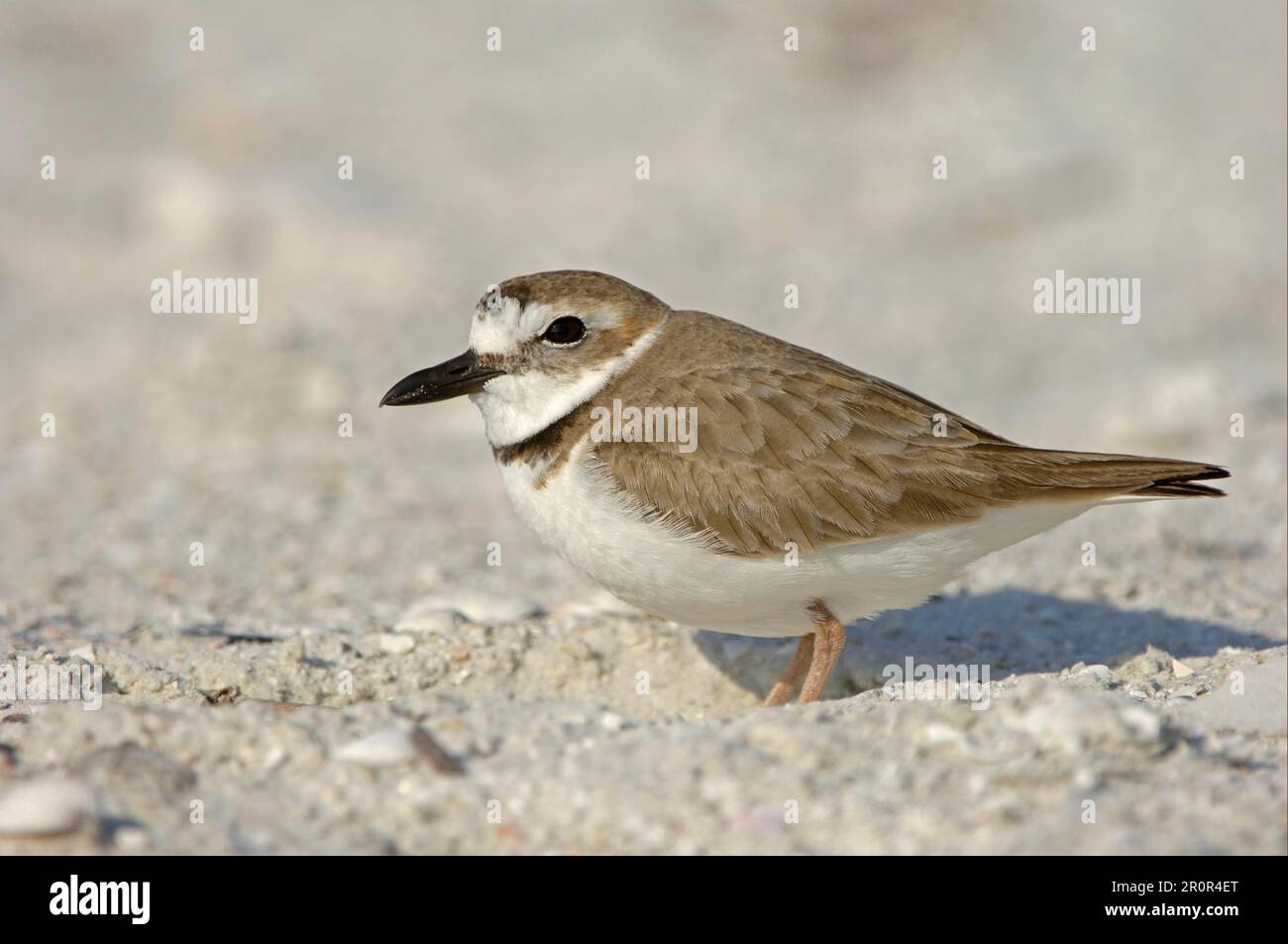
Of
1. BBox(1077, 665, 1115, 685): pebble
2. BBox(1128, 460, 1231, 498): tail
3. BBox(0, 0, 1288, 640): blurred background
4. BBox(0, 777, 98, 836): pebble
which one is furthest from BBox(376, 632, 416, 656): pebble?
BBox(1128, 460, 1231, 498): tail

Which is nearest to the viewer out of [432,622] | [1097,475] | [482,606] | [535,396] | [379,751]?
[379,751]

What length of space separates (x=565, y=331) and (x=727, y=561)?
110 cm

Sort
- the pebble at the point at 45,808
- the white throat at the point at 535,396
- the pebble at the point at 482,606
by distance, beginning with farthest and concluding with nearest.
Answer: the pebble at the point at 482,606
the white throat at the point at 535,396
the pebble at the point at 45,808

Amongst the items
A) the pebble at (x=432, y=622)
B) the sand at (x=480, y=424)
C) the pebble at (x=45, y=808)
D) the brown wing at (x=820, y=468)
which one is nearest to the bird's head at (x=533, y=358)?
the brown wing at (x=820, y=468)

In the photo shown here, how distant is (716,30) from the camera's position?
14820 mm

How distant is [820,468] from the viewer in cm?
486

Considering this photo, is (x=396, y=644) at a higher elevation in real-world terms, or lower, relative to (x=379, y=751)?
higher

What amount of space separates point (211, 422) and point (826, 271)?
4.97 m

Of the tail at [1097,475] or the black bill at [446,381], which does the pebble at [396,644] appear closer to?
the black bill at [446,381]

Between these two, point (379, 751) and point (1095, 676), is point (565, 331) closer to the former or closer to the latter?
point (379, 751)

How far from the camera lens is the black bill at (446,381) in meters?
5.20

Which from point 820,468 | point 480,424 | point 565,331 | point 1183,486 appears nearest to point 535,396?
point 565,331

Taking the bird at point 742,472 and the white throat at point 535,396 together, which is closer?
the bird at point 742,472

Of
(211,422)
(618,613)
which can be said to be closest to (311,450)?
(211,422)
